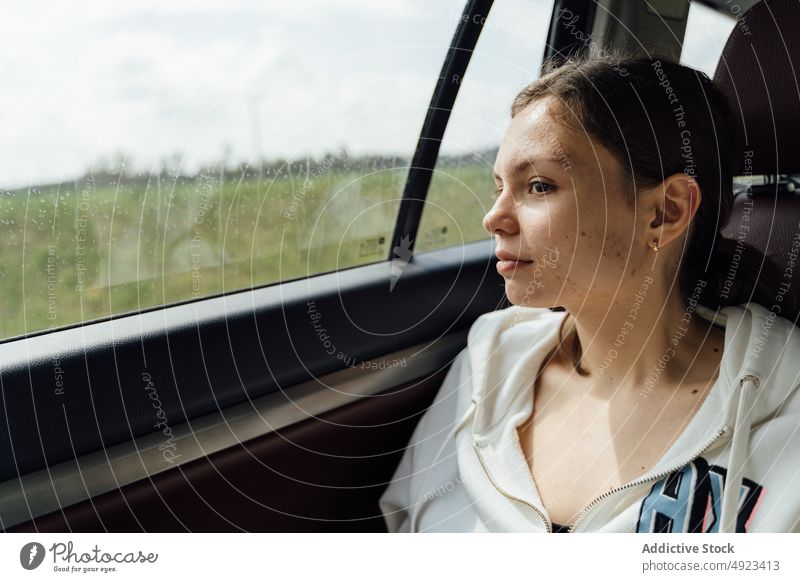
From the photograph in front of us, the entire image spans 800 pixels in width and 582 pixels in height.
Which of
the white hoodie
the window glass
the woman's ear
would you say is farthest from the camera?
the window glass

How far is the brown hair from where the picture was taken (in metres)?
0.82

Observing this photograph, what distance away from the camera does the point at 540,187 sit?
82 centimetres

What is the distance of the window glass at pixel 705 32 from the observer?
104 cm

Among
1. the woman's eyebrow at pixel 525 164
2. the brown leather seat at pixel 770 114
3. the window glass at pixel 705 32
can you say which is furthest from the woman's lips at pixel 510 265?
the window glass at pixel 705 32

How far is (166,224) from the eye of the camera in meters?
0.89

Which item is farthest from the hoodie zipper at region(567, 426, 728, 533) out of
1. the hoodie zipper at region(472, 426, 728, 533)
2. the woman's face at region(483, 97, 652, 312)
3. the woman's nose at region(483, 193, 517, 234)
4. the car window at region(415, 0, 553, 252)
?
the car window at region(415, 0, 553, 252)

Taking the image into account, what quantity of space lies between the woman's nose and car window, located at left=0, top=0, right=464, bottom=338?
280mm

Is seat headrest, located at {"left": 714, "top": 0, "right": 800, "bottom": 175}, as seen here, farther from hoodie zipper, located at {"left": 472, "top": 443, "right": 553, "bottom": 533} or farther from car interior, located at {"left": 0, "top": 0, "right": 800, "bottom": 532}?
hoodie zipper, located at {"left": 472, "top": 443, "right": 553, "bottom": 533}

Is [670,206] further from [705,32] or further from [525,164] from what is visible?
[705,32]

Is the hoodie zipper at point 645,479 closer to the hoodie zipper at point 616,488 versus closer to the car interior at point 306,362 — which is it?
the hoodie zipper at point 616,488

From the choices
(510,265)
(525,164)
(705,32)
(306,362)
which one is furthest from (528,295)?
(705,32)

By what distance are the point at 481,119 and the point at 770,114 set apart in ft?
1.32
